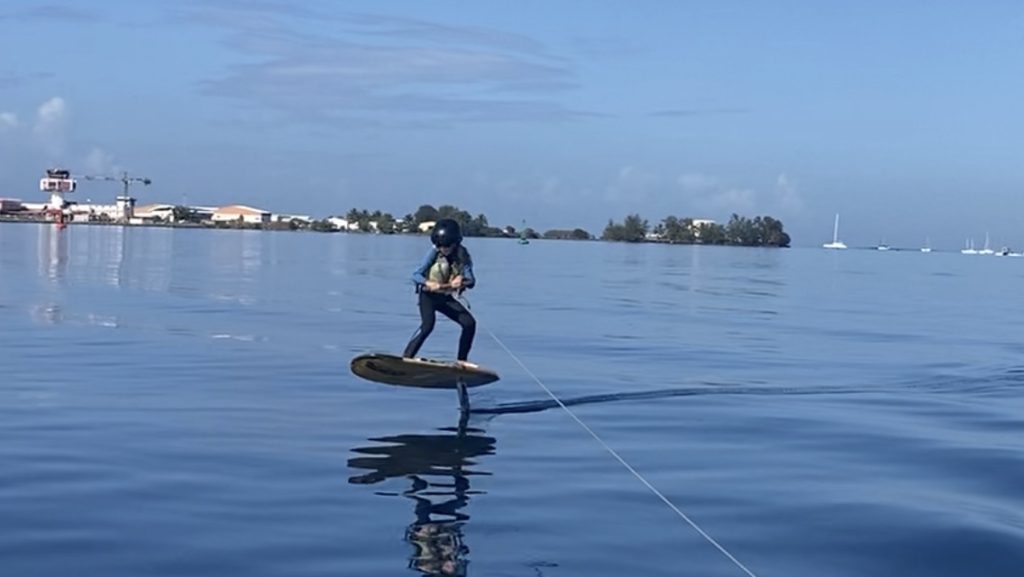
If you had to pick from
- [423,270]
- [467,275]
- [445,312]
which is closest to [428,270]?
[423,270]

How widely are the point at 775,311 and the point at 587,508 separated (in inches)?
1286

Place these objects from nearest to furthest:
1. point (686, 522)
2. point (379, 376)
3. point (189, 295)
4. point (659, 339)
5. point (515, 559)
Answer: point (515, 559) < point (686, 522) < point (379, 376) < point (659, 339) < point (189, 295)

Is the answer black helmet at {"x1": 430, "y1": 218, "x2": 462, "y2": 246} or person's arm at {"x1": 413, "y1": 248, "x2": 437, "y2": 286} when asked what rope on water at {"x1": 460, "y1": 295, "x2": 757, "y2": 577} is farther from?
black helmet at {"x1": 430, "y1": 218, "x2": 462, "y2": 246}

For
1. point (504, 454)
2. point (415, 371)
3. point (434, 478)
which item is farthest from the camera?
point (415, 371)

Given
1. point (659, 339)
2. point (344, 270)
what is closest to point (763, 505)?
point (659, 339)

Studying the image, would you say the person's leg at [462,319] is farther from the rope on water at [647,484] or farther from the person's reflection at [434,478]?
the person's reflection at [434,478]

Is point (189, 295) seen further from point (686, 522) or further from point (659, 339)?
point (686, 522)

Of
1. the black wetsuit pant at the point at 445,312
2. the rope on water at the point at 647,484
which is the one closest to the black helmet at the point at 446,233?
the black wetsuit pant at the point at 445,312

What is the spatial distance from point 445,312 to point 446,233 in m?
1.41

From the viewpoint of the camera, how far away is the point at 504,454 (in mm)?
13969

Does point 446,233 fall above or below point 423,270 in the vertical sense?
above

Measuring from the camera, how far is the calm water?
32.7 feet

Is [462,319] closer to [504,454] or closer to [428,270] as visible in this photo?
[428,270]

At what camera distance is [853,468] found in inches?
546
